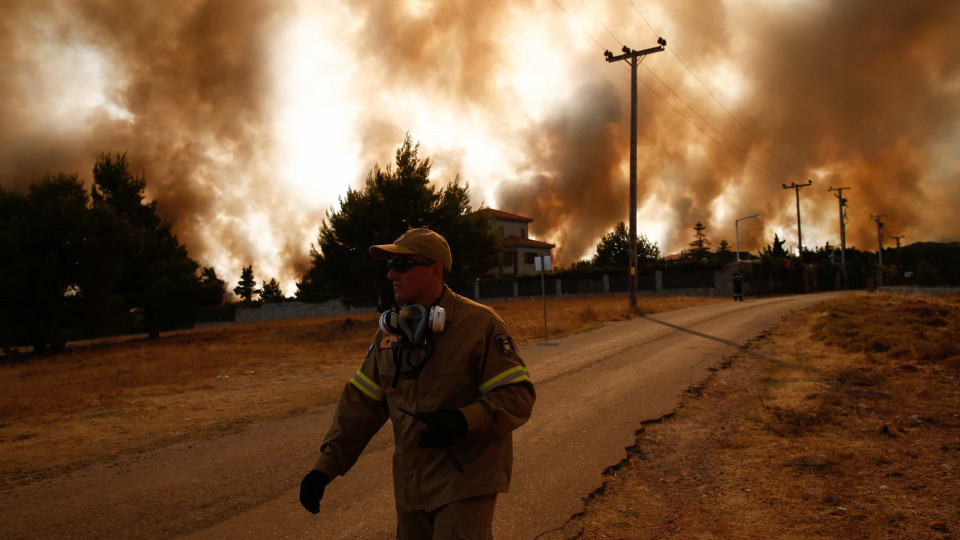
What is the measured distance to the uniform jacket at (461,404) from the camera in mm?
2230

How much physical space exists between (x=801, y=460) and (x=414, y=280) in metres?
4.79

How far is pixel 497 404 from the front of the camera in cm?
224

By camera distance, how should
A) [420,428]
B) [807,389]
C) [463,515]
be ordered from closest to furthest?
[463,515] < [420,428] < [807,389]

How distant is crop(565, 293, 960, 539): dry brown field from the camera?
4.09 m

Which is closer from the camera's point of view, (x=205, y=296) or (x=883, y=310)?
(x=883, y=310)

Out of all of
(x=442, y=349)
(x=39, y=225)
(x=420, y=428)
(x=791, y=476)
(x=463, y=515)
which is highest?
(x=39, y=225)

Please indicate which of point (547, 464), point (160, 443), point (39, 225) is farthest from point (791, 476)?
point (39, 225)

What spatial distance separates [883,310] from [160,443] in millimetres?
20068

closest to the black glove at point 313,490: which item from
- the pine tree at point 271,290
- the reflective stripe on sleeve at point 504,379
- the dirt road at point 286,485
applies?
the reflective stripe on sleeve at point 504,379

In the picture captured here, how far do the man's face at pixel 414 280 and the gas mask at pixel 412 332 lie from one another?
0.09 meters

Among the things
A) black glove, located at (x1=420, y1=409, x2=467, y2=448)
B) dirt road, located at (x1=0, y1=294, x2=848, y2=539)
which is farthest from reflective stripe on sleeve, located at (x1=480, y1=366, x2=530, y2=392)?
dirt road, located at (x1=0, y1=294, x2=848, y2=539)

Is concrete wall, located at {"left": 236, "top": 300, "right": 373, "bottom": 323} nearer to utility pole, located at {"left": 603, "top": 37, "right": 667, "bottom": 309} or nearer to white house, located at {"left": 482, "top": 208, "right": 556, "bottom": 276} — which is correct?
white house, located at {"left": 482, "top": 208, "right": 556, "bottom": 276}

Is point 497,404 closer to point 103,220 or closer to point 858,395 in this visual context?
point 858,395

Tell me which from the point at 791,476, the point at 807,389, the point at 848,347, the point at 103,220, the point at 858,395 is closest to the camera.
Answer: the point at 791,476
